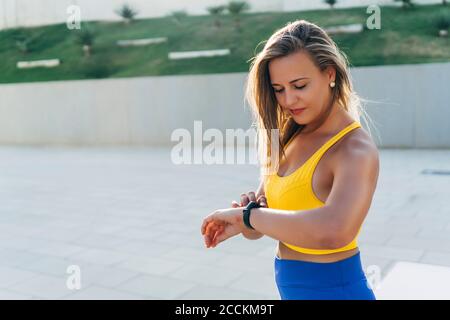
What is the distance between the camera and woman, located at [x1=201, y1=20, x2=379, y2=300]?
4.00ft

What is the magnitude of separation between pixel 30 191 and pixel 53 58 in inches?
443

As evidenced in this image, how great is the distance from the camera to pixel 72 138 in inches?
616

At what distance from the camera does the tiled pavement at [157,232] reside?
155 inches

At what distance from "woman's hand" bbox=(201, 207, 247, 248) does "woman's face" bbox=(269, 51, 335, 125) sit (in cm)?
32

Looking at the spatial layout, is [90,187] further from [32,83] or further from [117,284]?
[32,83]

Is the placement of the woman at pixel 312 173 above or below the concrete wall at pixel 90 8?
below

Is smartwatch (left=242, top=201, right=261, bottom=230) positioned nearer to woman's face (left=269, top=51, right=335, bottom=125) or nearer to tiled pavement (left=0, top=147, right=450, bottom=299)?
woman's face (left=269, top=51, right=335, bottom=125)

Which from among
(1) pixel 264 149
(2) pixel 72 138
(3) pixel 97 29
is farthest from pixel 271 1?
(1) pixel 264 149

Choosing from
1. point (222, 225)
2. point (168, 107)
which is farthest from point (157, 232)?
point (168, 107)
